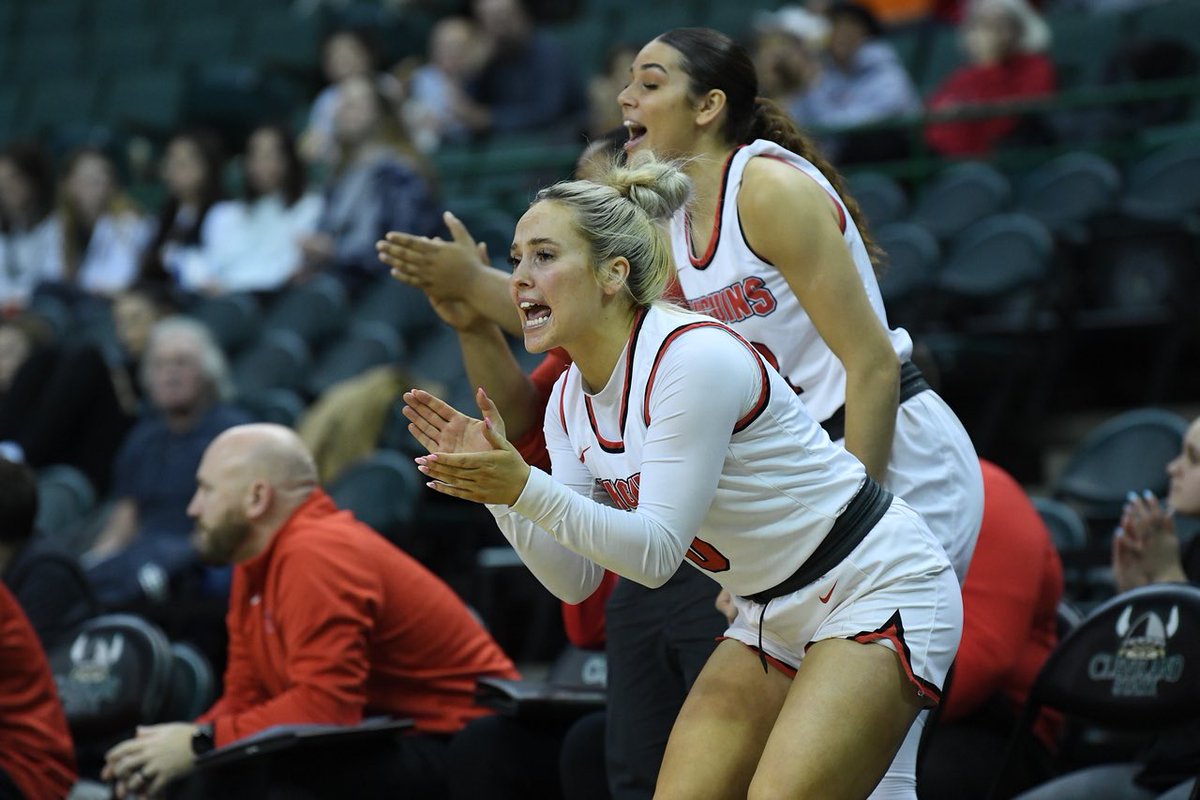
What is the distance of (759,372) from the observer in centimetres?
251

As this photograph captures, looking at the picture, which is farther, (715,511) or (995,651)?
(995,651)

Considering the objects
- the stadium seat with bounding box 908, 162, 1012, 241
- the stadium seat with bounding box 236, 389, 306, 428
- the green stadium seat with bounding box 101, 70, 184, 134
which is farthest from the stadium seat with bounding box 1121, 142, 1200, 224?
the green stadium seat with bounding box 101, 70, 184, 134

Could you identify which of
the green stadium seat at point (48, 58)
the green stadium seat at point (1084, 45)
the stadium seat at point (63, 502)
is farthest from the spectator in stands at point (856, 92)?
the green stadium seat at point (48, 58)

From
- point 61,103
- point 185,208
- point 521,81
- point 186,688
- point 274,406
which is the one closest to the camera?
point 186,688

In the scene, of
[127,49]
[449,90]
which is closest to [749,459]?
[449,90]

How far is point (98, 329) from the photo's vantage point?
840 centimetres

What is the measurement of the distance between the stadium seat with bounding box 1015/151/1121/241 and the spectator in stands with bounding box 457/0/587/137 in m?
2.80

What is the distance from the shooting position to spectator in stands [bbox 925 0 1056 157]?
757 centimetres

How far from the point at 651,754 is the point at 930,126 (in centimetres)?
544

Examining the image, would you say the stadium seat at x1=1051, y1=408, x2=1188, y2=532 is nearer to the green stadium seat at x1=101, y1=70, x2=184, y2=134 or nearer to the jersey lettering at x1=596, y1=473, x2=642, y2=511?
the jersey lettering at x1=596, y1=473, x2=642, y2=511

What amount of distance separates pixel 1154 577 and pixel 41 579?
3.00 metres

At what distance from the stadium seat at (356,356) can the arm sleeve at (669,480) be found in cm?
450

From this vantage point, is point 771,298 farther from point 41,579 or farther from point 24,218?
point 24,218

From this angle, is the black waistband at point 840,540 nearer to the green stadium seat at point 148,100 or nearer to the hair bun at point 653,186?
the hair bun at point 653,186
